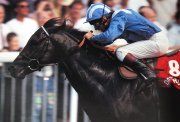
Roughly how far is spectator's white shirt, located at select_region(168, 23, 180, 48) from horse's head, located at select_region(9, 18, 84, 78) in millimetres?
3374

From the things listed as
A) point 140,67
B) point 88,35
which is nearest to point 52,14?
point 88,35

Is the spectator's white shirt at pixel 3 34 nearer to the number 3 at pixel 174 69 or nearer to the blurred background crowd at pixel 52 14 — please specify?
the blurred background crowd at pixel 52 14

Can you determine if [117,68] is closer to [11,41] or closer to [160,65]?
[160,65]

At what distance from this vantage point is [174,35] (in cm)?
1099

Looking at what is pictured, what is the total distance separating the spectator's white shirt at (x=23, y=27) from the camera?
10.5 meters

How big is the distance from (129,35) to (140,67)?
0.55m

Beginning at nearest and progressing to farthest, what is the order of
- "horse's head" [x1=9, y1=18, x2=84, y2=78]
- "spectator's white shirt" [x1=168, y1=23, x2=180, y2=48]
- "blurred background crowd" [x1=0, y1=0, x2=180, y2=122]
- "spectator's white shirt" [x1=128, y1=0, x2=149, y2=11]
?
1. "horse's head" [x1=9, y1=18, x2=84, y2=78]
2. "blurred background crowd" [x1=0, y1=0, x2=180, y2=122]
3. "spectator's white shirt" [x1=168, y1=23, x2=180, y2=48]
4. "spectator's white shirt" [x1=128, y1=0, x2=149, y2=11]

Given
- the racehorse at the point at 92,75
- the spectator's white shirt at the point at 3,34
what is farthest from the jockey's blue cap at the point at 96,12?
the spectator's white shirt at the point at 3,34

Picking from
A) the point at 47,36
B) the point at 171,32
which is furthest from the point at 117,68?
the point at 171,32

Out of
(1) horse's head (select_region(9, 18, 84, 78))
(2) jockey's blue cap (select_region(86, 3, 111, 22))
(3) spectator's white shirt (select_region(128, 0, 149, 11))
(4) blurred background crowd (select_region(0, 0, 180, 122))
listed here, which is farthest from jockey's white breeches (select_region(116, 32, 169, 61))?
(3) spectator's white shirt (select_region(128, 0, 149, 11))

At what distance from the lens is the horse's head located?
314 inches

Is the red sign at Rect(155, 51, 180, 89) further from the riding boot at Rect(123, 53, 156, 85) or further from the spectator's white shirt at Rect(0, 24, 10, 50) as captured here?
the spectator's white shirt at Rect(0, 24, 10, 50)

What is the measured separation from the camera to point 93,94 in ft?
26.0

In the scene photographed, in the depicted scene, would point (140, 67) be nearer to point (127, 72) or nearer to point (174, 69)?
point (127, 72)
